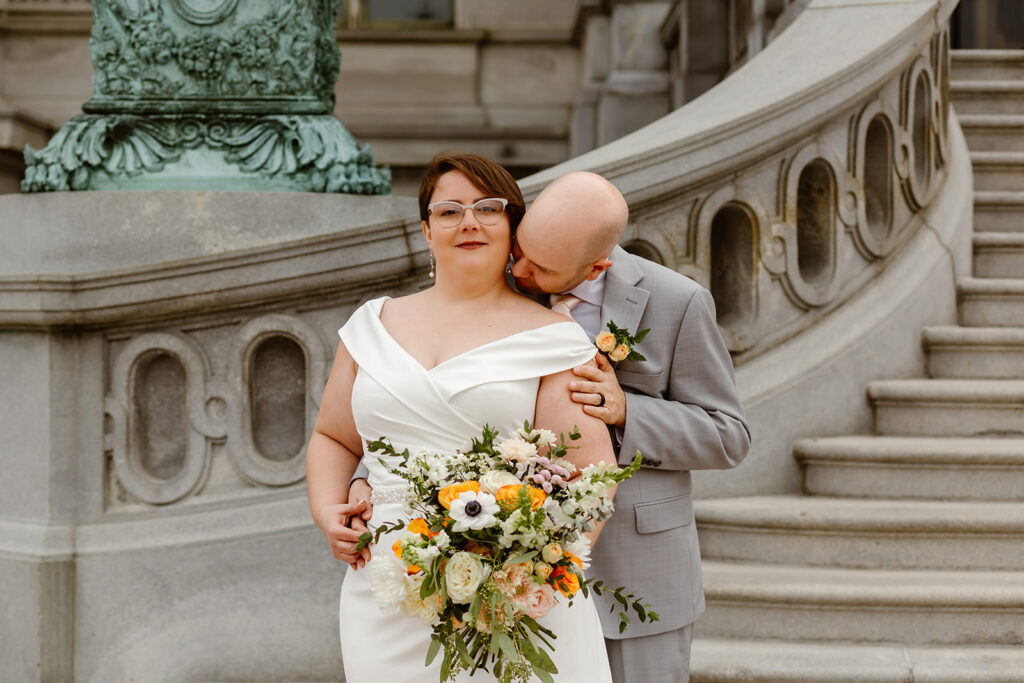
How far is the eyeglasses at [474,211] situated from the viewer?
7.61ft

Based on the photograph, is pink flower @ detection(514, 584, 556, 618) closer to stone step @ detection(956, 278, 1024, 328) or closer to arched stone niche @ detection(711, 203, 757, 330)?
arched stone niche @ detection(711, 203, 757, 330)

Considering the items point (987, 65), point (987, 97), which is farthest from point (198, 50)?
point (987, 65)

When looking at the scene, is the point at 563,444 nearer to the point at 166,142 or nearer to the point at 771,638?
the point at 771,638

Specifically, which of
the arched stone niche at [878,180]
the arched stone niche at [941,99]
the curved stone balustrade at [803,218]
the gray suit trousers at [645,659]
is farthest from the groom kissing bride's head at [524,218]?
the arched stone niche at [941,99]

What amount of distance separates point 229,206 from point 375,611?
245cm

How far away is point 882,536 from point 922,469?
0.46 meters

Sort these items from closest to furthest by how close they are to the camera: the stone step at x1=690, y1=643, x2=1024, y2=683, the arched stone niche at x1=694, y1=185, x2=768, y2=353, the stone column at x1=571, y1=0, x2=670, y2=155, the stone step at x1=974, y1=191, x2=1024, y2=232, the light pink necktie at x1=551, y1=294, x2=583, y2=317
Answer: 1. the light pink necktie at x1=551, y1=294, x2=583, y2=317
2. the stone step at x1=690, y1=643, x2=1024, y2=683
3. the arched stone niche at x1=694, y1=185, x2=768, y2=353
4. the stone step at x1=974, y1=191, x2=1024, y2=232
5. the stone column at x1=571, y1=0, x2=670, y2=155

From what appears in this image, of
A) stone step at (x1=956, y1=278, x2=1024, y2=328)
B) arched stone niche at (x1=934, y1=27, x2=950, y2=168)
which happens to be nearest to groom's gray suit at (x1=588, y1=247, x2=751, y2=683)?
stone step at (x1=956, y1=278, x2=1024, y2=328)

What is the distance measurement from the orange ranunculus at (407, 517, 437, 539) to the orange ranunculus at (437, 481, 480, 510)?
0.20 ft

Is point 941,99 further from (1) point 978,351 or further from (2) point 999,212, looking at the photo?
(1) point 978,351

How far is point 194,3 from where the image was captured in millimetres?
4711

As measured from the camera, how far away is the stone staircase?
3828mm

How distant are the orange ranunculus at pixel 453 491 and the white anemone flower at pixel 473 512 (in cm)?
2

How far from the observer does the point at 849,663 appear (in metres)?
3.75
